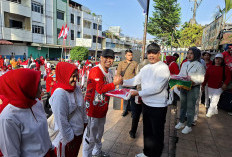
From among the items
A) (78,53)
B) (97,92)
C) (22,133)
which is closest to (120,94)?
(97,92)

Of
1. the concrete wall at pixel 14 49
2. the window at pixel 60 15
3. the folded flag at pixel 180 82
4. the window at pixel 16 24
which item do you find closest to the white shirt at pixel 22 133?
the folded flag at pixel 180 82

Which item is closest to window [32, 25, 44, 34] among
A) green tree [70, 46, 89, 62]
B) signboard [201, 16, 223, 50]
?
green tree [70, 46, 89, 62]

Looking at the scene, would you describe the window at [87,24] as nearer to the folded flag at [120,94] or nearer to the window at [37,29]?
the window at [37,29]

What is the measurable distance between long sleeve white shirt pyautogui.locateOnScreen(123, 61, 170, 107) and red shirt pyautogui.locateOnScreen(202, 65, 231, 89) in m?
2.59

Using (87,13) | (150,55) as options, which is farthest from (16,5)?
(150,55)

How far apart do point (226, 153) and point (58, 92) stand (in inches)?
126

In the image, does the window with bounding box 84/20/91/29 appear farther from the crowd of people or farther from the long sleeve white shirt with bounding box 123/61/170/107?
the long sleeve white shirt with bounding box 123/61/170/107

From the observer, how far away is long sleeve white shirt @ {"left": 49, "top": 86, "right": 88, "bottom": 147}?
1.71 meters

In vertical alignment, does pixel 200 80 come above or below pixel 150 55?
below

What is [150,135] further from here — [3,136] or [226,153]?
[3,136]

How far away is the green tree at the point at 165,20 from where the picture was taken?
21547 millimetres

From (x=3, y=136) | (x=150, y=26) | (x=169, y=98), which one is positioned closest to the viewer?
(x=3, y=136)

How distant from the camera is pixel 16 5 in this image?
21234 millimetres

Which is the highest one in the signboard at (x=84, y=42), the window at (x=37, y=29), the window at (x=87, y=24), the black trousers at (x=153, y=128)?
the window at (x=87, y=24)
